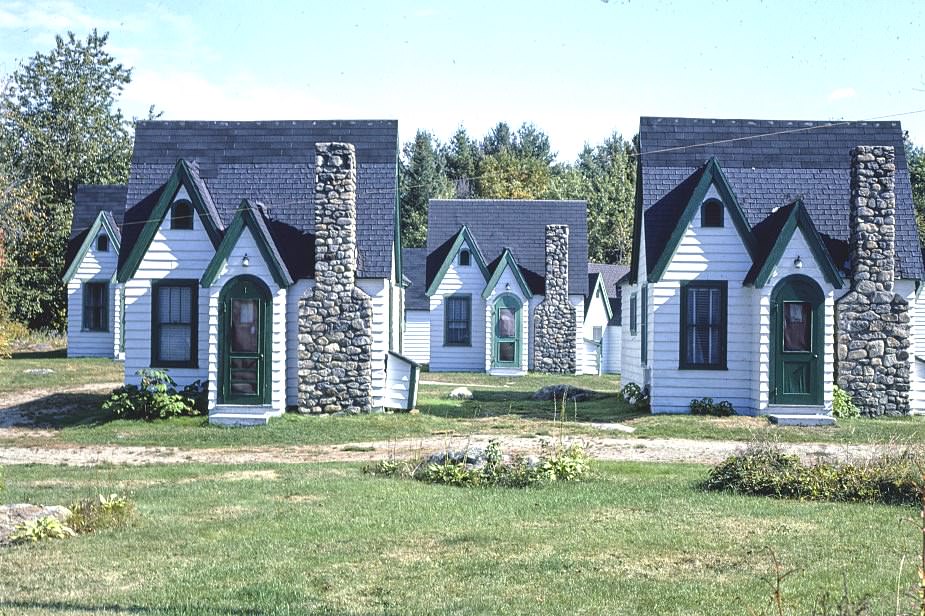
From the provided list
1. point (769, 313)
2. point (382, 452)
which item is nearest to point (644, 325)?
point (769, 313)

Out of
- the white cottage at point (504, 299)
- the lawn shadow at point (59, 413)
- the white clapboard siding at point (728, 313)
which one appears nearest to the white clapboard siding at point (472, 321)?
the white cottage at point (504, 299)

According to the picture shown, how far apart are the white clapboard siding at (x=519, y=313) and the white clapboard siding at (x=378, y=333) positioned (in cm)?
1789

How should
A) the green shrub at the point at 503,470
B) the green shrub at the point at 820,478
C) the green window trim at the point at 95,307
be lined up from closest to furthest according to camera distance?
the green shrub at the point at 820,478 → the green shrub at the point at 503,470 → the green window trim at the point at 95,307

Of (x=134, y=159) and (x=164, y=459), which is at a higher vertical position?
(x=134, y=159)

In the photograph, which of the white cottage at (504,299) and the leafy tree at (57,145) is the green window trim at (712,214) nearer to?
the white cottage at (504,299)

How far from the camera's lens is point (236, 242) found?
21.7 meters

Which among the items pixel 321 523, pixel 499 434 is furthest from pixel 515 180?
pixel 321 523

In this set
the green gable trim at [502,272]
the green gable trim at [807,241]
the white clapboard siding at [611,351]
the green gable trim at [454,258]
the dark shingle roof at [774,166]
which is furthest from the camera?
the white clapboard siding at [611,351]

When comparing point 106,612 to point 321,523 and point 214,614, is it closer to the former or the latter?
point 214,614

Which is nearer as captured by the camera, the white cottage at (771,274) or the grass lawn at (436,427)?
the grass lawn at (436,427)

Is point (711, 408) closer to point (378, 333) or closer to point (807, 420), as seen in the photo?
point (807, 420)

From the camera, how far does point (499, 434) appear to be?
20.7 meters

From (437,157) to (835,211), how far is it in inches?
2539

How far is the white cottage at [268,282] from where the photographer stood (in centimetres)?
2175
